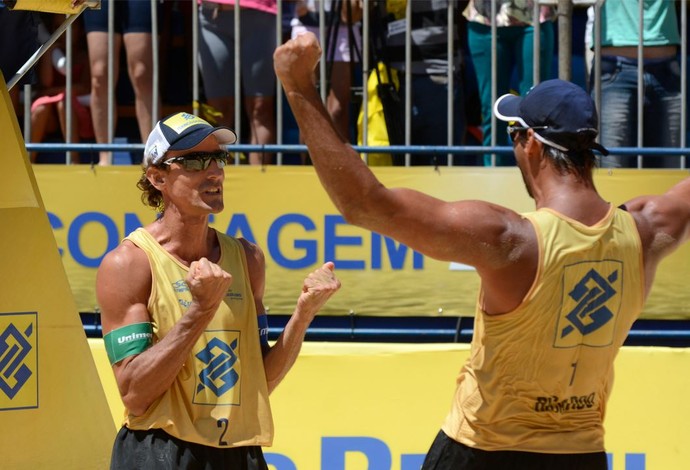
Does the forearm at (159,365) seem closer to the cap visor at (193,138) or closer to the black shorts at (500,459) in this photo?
the cap visor at (193,138)

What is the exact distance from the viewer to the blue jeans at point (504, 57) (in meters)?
6.48

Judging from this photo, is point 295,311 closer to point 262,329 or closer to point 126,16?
point 262,329

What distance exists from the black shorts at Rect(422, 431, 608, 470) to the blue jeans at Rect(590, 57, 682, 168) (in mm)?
3341

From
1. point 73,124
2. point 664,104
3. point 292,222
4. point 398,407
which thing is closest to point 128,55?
point 73,124

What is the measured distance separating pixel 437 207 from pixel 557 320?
0.45 metres

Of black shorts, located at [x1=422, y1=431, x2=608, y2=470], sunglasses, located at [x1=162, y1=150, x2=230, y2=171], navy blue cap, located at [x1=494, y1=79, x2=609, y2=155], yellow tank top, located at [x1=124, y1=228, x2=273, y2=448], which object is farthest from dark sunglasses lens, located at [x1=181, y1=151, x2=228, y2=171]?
black shorts, located at [x1=422, y1=431, x2=608, y2=470]

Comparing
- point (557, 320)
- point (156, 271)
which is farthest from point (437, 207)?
point (156, 271)

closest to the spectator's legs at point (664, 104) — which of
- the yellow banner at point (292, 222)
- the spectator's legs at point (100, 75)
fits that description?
the yellow banner at point (292, 222)

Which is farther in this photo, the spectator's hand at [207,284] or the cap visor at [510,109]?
the spectator's hand at [207,284]

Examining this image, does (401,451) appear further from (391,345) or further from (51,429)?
(51,429)

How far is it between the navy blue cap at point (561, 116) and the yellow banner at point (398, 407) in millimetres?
2714

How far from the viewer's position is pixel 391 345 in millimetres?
5859

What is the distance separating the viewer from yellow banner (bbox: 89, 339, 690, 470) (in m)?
5.74

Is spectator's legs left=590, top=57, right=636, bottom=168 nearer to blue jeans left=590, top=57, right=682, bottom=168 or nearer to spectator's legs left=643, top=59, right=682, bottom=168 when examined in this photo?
blue jeans left=590, top=57, right=682, bottom=168
